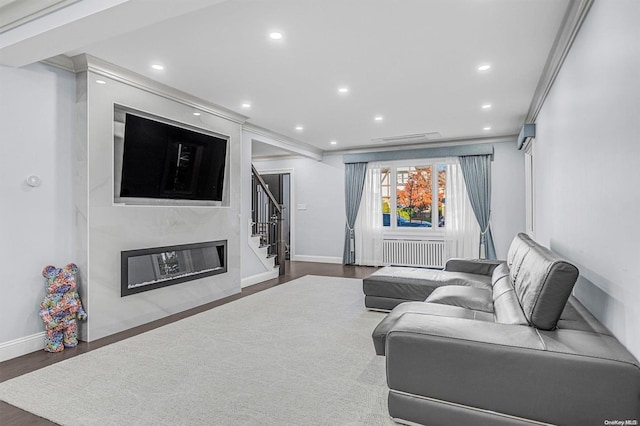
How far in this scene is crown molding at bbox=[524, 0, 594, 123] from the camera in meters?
2.40

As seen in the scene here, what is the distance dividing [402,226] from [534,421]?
613 cm

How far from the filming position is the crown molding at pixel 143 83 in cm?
334

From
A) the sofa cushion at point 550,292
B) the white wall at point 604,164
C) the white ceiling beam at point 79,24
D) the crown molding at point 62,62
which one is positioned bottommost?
the sofa cushion at point 550,292

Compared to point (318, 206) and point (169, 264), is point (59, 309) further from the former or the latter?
point (318, 206)

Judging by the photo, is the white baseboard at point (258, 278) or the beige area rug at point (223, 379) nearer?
the beige area rug at point (223, 379)

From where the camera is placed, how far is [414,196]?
7539 millimetres

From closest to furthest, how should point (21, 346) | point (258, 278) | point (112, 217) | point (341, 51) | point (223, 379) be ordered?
point (223, 379) < point (21, 346) < point (341, 51) < point (112, 217) < point (258, 278)

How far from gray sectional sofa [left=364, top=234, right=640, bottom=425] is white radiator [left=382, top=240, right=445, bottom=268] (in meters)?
5.06

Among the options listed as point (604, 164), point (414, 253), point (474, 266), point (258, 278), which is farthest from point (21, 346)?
point (414, 253)

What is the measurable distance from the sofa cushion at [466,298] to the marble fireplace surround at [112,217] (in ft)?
9.60

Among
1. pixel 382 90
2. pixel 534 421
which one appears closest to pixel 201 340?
pixel 534 421

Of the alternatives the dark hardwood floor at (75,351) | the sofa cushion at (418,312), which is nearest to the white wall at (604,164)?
the sofa cushion at (418,312)

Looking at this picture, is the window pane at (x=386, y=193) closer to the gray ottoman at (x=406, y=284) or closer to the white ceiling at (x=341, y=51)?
the white ceiling at (x=341, y=51)

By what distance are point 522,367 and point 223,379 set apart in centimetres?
188
